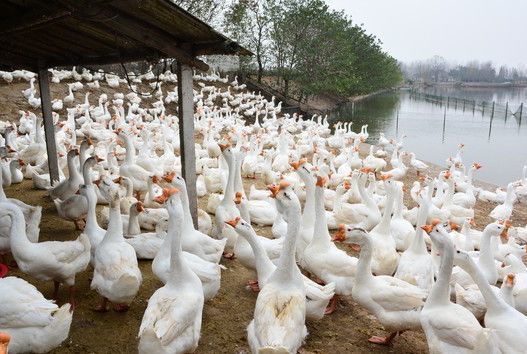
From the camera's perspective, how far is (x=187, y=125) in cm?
575

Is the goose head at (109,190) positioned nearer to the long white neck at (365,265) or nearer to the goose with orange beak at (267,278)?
the goose with orange beak at (267,278)

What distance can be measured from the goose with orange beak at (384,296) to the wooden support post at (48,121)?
22.2 ft

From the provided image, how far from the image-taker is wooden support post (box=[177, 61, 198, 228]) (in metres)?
5.55

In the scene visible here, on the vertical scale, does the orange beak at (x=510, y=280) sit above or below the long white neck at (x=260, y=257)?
below

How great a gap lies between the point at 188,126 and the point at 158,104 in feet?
56.3

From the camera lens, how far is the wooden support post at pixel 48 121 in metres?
8.22

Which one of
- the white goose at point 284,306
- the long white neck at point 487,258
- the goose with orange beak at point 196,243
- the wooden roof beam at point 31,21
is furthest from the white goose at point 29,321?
the long white neck at point 487,258

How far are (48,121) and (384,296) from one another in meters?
7.48

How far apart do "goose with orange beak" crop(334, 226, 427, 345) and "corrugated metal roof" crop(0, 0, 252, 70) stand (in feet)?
9.19

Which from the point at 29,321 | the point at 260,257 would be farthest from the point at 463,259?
the point at 29,321

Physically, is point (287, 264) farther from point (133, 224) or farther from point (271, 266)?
point (133, 224)

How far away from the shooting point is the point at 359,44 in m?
50.2

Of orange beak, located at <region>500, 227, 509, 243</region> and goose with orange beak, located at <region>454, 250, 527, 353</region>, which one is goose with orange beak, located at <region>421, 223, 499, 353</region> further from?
orange beak, located at <region>500, 227, 509, 243</region>

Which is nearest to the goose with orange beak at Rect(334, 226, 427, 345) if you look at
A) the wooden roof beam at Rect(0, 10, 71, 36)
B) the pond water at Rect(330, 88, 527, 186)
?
the wooden roof beam at Rect(0, 10, 71, 36)
